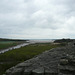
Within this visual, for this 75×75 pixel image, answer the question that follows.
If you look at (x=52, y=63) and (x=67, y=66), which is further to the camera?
(x=52, y=63)

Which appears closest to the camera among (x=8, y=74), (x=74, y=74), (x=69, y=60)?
(x=74, y=74)

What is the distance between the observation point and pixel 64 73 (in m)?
7.02

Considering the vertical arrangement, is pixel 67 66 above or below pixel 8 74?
above

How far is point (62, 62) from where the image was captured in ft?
24.9

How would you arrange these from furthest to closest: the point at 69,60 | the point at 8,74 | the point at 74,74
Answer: the point at 8,74 < the point at 69,60 < the point at 74,74

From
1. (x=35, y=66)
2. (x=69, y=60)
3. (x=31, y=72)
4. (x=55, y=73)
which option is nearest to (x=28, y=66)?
(x=35, y=66)

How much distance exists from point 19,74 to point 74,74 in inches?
115

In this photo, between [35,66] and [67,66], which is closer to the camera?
[67,66]

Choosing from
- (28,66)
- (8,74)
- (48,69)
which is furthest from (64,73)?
(8,74)

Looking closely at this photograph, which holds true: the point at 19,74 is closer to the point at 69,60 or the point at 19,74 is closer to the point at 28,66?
the point at 28,66

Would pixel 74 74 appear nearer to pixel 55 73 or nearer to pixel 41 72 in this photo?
pixel 55 73

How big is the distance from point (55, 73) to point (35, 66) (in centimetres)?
162

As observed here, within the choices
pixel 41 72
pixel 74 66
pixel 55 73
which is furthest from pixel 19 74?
pixel 74 66

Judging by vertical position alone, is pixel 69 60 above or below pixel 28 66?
above
